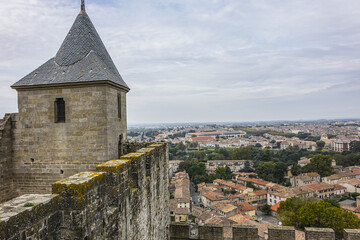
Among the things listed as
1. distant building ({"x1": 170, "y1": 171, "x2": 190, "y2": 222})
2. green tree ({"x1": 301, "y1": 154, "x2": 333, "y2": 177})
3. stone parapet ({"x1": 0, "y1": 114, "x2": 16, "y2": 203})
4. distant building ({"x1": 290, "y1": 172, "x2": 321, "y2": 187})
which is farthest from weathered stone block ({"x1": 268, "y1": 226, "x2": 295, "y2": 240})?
green tree ({"x1": 301, "y1": 154, "x2": 333, "y2": 177})

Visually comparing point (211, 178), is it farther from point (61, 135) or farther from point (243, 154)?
point (61, 135)

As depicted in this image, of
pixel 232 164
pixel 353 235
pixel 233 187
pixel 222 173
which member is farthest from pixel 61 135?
pixel 232 164

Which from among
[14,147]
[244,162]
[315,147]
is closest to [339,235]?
[14,147]

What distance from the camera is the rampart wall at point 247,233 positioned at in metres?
7.58

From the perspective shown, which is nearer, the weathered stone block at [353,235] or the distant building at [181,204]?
the weathered stone block at [353,235]

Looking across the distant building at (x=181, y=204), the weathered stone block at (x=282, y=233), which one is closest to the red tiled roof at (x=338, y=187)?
the distant building at (x=181, y=204)

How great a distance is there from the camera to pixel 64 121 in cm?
739

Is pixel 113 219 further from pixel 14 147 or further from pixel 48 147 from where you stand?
pixel 14 147

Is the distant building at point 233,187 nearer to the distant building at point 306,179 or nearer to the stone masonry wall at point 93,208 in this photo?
the distant building at point 306,179

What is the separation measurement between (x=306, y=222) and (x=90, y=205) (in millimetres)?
31636

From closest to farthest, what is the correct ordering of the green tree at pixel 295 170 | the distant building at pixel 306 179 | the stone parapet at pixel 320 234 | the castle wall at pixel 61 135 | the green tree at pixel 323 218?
the castle wall at pixel 61 135
the stone parapet at pixel 320 234
the green tree at pixel 323 218
the distant building at pixel 306 179
the green tree at pixel 295 170

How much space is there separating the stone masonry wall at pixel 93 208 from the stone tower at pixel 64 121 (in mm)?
→ 2134

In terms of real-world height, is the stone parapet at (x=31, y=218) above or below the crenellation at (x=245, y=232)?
above

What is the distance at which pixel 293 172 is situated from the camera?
3371 inches
